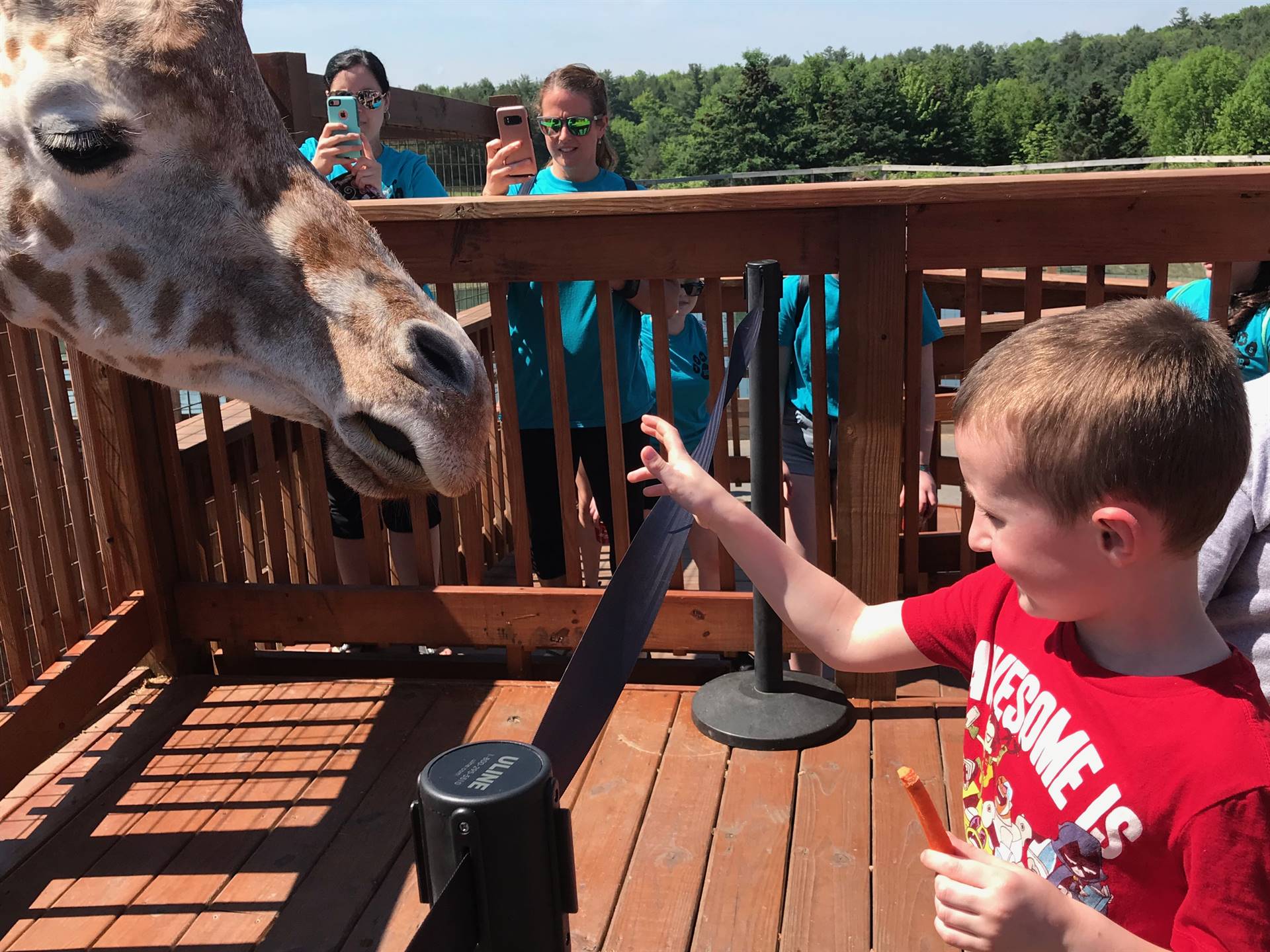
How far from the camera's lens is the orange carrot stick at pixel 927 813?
100cm

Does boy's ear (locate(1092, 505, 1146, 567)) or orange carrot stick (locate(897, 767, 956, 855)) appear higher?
boy's ear (locate(1092, 505, 1146, 567))

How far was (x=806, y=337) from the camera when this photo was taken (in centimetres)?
351

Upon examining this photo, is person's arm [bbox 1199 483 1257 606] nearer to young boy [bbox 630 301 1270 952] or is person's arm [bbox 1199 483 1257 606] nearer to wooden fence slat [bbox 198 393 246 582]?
young boy [bbox 630 301 1270 952]

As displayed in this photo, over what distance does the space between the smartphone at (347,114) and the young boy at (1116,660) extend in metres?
2.56

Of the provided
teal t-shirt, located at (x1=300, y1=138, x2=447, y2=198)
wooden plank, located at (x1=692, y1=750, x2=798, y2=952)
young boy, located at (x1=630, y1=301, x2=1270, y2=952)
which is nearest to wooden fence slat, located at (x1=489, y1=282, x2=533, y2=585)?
teal t-shirt, located at (x1=300, y1=138, x2=447, y2=198)

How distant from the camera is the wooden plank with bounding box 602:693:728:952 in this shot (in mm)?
2248

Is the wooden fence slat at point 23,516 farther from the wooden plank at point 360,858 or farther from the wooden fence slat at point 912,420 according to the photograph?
the wooden fence slat at point 912,420

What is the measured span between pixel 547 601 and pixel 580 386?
76cm

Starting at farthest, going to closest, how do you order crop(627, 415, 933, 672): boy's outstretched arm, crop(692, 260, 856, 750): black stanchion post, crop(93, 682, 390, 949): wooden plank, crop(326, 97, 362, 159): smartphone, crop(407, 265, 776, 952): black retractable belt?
1. crop(326, 97, 362, 159): smartphone
2. crop(692, 260, 856, 750): black stanchion post
3. crop(93, 682, 390, 949): wooden plank
4. crop(627, 415, 933, 672): boy's outstretched arm
5. crop(407, 265, 776, 952): black retractable belt

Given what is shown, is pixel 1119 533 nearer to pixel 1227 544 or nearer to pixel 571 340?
pixel 1227 544

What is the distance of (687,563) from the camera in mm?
5531

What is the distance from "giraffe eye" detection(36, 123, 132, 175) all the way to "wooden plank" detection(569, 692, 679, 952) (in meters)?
1.51

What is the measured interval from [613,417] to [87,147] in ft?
5.43

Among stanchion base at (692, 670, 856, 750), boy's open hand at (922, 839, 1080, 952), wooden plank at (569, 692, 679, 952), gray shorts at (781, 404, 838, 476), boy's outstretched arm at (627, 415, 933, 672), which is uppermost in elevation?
boy's outstretched arm at (627, 415, 933, 672)
